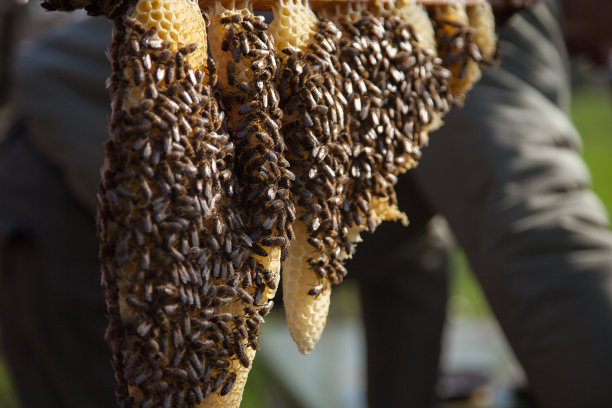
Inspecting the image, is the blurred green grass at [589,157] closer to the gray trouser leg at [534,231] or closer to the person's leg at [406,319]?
the person's leg at [406,319]

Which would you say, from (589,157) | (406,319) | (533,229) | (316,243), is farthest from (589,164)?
(316,243)

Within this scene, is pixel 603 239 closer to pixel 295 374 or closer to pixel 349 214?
pixel 349 214

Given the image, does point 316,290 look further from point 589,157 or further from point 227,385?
point 589,157

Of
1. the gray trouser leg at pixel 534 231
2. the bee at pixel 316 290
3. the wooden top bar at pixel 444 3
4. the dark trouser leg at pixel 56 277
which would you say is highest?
the wooden top bar at pixel 444 3

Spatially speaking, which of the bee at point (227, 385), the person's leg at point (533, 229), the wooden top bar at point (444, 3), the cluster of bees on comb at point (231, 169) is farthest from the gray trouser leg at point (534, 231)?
the bee at point (227, 385)

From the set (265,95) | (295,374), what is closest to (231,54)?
(265,95)

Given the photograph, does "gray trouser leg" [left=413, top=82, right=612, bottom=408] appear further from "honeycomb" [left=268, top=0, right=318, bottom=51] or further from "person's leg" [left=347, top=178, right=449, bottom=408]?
→ "person's leg" [left=347, top=178, right=449, bottom=408]
